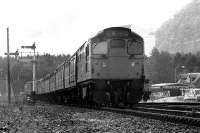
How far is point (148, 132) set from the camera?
31.1ft

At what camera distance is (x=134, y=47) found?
66.7ft

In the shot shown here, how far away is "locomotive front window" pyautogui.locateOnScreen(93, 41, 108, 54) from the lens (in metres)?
19.9

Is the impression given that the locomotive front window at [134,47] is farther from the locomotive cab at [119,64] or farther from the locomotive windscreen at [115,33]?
the locomotive windscreen at [115,33]

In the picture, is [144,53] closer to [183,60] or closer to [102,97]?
A: [102,97]

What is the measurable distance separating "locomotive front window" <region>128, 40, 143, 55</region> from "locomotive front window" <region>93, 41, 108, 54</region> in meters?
1.22

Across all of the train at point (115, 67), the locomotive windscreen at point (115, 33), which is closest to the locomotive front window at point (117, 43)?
the train at point (115, 67)

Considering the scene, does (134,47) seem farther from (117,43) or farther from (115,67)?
(115,67)

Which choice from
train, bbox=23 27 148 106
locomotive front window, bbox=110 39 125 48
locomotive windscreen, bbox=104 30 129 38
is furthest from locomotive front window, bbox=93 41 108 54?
locomotive windscreen, bbox=104 30 129 38

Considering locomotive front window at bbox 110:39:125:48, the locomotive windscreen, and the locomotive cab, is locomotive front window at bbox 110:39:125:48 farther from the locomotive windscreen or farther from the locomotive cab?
the locomotive windscreen

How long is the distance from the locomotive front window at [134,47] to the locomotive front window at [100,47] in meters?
1.22

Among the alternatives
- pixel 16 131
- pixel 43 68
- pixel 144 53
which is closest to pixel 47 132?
pixel 16 131

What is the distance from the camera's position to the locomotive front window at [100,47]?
1989cm

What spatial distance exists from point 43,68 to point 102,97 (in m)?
104

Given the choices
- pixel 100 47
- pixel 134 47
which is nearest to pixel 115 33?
pixel 100 47
